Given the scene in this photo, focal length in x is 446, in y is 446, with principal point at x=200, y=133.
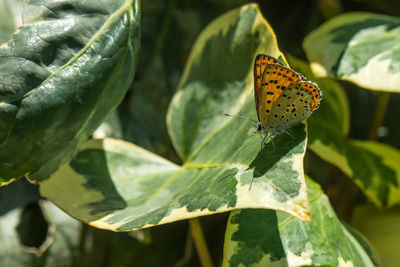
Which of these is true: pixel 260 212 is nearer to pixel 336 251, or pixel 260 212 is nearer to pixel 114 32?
pixel 336 251

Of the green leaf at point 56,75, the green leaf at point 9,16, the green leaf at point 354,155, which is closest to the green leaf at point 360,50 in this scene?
the green leaf at point 354,155

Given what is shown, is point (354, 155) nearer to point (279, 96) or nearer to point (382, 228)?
point (382, 228)

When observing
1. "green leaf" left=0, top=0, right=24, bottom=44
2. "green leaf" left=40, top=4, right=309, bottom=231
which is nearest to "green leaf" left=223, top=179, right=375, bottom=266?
"green leaf" left=40, top=4, right=309, bottom=231

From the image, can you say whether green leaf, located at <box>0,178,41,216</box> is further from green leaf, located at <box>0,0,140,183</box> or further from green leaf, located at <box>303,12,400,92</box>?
green leaf, located at <box>303,12,400,92</box>

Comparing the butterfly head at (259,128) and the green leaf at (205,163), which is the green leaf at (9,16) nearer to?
the green leaf at (205,163)

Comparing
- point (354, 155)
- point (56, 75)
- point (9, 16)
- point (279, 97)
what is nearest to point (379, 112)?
point (354, 155)
